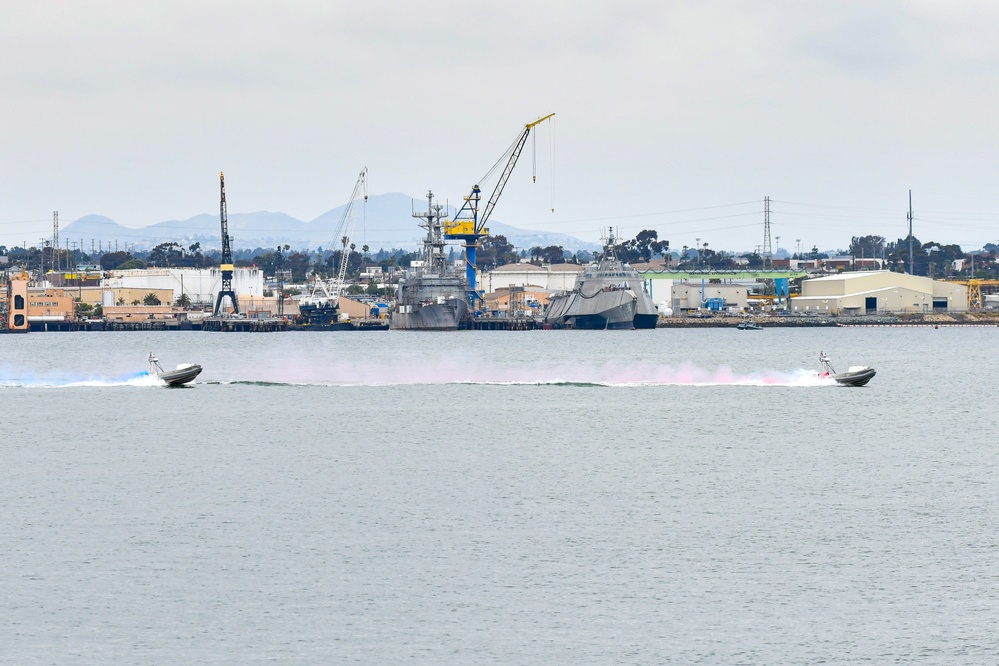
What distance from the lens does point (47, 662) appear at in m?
32.3

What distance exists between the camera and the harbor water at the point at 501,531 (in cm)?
3428

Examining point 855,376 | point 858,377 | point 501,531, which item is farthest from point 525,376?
point 501,531

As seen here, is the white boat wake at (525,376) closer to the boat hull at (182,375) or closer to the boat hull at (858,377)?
the boat hull at (858,377)

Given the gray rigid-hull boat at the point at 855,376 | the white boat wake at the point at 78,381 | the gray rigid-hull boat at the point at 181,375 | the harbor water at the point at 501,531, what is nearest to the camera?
the harbor water at the point at 501,531

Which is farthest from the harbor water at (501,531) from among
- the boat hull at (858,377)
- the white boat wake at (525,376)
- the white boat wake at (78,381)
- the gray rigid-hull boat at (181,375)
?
the white boat wake at (525,376)

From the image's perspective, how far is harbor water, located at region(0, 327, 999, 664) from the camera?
34281 millimetres

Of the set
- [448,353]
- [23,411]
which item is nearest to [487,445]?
[23,411]

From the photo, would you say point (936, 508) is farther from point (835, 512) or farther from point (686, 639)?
point (686, 639)

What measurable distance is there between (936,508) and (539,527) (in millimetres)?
14999

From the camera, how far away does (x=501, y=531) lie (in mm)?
46531

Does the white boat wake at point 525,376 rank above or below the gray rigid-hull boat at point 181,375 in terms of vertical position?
below

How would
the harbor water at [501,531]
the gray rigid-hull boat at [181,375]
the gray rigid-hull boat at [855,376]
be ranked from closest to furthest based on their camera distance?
the harbor water at [501,531] → the gray rigid-hull boat at [855,376] → the gray rigid-hull boat at [181,375]

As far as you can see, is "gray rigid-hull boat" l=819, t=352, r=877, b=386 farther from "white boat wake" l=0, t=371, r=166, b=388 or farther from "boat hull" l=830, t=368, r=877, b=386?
"white boat wake" l=0, t=371, r=166, b=388

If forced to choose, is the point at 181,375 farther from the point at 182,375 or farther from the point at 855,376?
the point at 855,376
